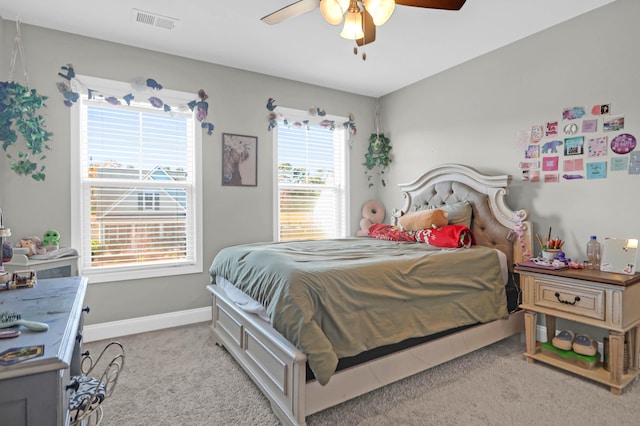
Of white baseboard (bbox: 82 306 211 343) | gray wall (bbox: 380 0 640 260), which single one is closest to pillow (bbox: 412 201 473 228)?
gray wall (bbox: 380 0 640 260)

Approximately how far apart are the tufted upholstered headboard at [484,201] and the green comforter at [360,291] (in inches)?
12.2

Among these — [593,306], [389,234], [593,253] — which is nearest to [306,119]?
[389,234]

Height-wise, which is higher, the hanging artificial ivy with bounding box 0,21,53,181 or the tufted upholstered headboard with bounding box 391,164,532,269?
the hanging artificial ivy with bounding box 0,21,53,181

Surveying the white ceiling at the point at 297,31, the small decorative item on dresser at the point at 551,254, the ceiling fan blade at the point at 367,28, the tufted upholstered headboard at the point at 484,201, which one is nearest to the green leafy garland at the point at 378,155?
the tufted upholstered headboard at the point at 484,201

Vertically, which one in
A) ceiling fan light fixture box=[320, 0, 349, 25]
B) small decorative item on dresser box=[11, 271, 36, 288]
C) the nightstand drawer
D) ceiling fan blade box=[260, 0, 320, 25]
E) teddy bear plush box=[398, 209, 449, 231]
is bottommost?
the nightstand drawer

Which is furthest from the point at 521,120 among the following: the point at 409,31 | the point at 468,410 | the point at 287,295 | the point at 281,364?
the point at 281,364

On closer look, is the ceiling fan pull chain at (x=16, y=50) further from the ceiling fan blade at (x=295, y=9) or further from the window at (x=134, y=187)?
the ceiling fan blade at (x=295, y=9)

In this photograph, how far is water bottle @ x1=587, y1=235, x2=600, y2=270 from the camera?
2438mm

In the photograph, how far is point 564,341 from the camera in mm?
2424

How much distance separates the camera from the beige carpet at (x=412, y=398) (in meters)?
1.87

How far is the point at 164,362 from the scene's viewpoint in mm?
2559

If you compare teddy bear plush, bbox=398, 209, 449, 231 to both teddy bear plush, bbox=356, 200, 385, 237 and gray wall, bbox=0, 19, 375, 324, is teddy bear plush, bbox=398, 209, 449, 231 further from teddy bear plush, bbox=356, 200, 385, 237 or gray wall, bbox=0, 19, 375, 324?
gray wall, bbox=0, 19, 375, 324

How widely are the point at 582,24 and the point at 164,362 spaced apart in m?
4.14

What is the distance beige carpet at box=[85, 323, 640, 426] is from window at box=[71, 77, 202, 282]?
1.03m
